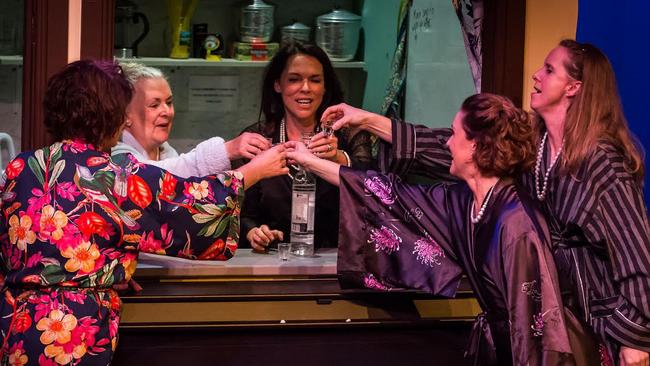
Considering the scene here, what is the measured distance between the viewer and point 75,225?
2.18 meters

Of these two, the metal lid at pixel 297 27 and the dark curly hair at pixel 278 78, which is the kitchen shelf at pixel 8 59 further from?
the dark curly hair at pixel 278 78

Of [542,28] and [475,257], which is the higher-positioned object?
[542,28]

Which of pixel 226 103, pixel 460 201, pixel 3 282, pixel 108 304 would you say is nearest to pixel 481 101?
pixel 460 201

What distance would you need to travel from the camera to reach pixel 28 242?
7.16ft

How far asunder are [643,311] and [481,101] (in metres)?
0.66

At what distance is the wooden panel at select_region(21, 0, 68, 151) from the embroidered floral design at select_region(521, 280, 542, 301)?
1.47 meters

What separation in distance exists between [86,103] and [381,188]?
0.90 meters

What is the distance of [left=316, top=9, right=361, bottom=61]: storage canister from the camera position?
199 inches

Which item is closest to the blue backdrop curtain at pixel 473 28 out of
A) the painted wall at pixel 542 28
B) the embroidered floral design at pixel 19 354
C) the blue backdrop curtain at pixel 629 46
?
the painted wall at pixel 542 28

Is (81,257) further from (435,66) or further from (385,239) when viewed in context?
(435,66)

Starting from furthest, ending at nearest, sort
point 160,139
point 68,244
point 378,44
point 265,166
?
point 378,44
point 160,139
point 265,166
point 68,244

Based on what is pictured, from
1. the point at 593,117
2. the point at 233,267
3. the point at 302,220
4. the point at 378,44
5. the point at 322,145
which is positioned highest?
the point at 378,44

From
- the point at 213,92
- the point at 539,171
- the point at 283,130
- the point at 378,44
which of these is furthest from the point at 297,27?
the point at 539,171

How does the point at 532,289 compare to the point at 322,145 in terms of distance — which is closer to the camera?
the point at 532,289
